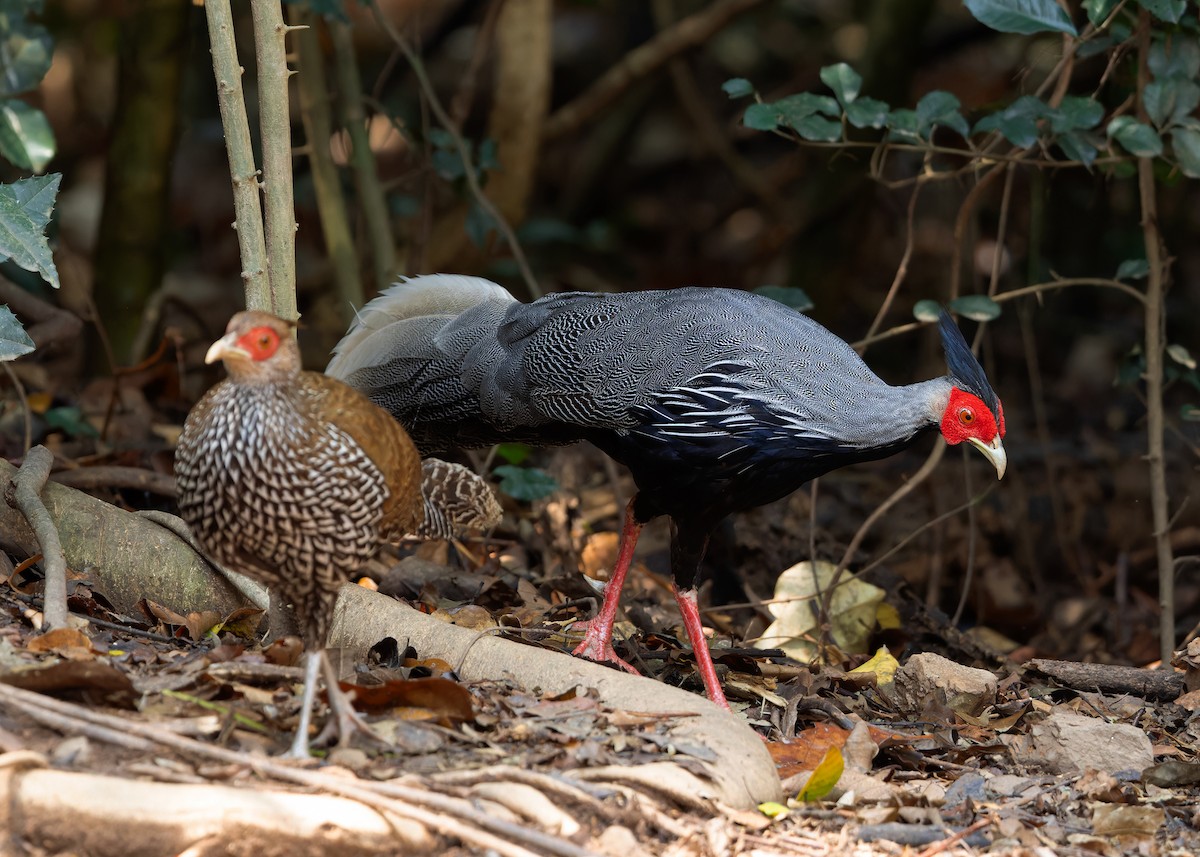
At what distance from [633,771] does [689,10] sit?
25.1 feet

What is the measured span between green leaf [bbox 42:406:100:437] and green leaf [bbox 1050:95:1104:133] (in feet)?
13.2

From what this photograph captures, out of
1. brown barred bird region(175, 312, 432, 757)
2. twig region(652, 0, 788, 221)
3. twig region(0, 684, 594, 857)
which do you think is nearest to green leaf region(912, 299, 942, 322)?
brown barred bird region(175, 312, 432, 757)

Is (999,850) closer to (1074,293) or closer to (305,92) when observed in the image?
(305,92)

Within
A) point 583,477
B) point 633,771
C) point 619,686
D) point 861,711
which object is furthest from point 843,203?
point 633,771

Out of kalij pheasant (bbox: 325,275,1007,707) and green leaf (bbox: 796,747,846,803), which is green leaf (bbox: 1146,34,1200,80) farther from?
green leaf (bbox: 796,747,846,803)

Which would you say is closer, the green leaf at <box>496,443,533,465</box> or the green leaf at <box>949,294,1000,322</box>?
the green leaf at <box>949,294,1000,322</box>

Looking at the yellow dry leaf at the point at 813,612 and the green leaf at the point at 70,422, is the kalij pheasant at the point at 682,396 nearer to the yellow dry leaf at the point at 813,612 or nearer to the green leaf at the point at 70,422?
the yellow dry leaf at the point at 813,612

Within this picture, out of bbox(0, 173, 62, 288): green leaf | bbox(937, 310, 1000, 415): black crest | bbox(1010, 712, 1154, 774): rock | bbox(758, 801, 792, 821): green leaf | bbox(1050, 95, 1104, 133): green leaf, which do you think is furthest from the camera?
bbox(1050, 95, 1104, 133): green leaf

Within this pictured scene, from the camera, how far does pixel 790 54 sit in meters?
11.2

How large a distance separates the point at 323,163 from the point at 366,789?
14.8ft

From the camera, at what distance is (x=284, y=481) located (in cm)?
311

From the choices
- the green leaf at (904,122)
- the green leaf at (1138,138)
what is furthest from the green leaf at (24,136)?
the green leaf at (1138,138)

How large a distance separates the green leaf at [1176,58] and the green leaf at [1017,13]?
1.76 ft

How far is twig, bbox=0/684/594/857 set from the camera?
2789mm
